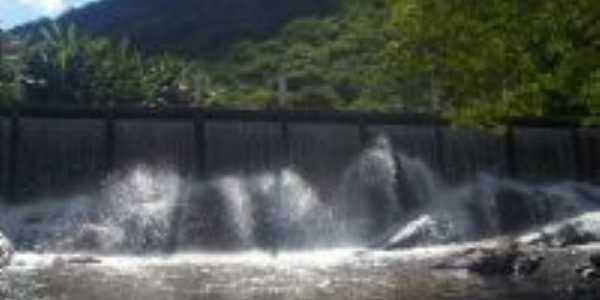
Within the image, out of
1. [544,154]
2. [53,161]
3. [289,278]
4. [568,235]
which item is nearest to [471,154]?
[544,154]

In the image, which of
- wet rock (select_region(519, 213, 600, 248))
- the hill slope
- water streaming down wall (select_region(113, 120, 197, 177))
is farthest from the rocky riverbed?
the hill slope

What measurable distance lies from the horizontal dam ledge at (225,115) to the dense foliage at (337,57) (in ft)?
7.12

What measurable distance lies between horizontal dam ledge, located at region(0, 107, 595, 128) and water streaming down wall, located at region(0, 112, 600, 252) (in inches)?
10.4

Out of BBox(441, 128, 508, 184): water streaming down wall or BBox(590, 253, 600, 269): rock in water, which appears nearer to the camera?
BBox(590, 253, 600, 269): rock in water

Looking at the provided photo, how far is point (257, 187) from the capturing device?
53.3 meters

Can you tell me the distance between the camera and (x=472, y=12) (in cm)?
2450

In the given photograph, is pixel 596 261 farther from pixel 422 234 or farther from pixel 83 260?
pixel 83 260

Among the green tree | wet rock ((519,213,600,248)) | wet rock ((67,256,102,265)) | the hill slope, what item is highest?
the green tree

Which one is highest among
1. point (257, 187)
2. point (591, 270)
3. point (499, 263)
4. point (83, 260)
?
point (591, 270)

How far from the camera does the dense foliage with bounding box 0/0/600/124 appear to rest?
2327cm

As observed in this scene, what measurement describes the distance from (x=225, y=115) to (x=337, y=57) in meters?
66.8

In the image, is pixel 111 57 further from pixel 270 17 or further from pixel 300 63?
pixel 270 17

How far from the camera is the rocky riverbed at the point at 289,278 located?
30047mm

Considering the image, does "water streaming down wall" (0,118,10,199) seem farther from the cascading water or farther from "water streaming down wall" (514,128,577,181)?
"water streaming down wall" (514,128,577,181)
